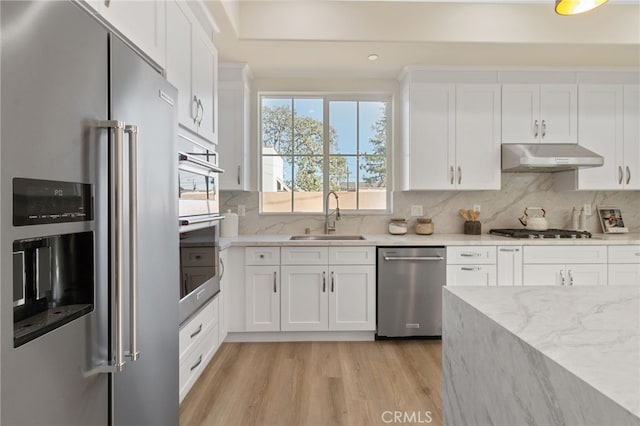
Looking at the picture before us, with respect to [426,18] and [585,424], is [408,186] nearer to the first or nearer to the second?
[426,18]

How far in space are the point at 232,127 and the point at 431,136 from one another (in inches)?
72.1

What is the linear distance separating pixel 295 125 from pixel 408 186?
1.31 metres

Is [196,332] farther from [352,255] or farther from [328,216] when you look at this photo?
[328,216]

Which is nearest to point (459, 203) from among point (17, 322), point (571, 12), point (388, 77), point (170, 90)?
point (388, 77)

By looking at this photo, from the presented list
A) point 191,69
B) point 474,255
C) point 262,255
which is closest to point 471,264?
point 474,255

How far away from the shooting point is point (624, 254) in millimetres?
3072

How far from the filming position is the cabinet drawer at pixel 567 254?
306cm

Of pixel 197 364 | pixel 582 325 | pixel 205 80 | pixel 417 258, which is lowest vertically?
pixel 197 364

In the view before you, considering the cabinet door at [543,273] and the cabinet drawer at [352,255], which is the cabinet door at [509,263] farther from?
the cabinet drawer at [352,255]

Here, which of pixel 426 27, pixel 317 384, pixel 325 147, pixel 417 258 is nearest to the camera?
pixel 317 384

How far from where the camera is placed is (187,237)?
1841mm

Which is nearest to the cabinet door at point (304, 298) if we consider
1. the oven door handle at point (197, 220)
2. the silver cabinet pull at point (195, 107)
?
the oven door handle at point (197, 220)

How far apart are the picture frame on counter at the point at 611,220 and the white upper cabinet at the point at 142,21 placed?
13.7 ft

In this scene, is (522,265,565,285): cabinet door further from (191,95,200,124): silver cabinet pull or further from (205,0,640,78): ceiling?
(191,95,200,124): silver cabinet pull
